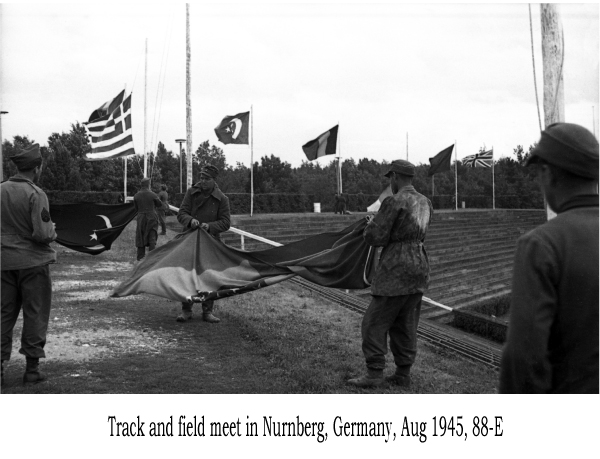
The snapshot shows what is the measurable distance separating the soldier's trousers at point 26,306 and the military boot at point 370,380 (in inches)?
115

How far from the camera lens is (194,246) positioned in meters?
7.06

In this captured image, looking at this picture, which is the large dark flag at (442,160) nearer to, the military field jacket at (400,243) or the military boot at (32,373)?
the military field jacket at (400,243)

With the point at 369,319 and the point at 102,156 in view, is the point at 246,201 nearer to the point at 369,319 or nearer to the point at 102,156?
the point at 102,156

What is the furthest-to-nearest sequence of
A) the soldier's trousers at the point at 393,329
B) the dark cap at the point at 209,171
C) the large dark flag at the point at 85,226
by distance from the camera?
the large dark flag at the point at 85,226, the dark cap at the point at 209,171, the soldier's trousers at the point at 393,329

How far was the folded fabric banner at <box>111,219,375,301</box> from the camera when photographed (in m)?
6.37

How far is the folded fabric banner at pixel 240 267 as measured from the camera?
6367mm

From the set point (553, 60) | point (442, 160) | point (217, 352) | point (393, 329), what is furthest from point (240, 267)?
point (442, 160)

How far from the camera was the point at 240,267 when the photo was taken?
6.73 m

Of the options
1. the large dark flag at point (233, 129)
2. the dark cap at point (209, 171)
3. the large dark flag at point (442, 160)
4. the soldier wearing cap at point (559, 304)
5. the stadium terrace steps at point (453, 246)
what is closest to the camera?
the soldier wearing cap at point (559, 304)

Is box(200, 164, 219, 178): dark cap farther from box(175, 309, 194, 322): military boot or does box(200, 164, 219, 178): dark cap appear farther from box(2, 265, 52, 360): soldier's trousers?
box(2, 265, 52, 360): soldier's trousers

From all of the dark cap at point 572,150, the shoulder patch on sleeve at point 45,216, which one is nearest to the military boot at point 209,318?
the shoulder patch on sleeve at point 45,216

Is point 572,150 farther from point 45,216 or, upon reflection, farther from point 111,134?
point 111,134

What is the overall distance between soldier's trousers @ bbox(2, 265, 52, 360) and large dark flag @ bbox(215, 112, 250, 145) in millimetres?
15046
